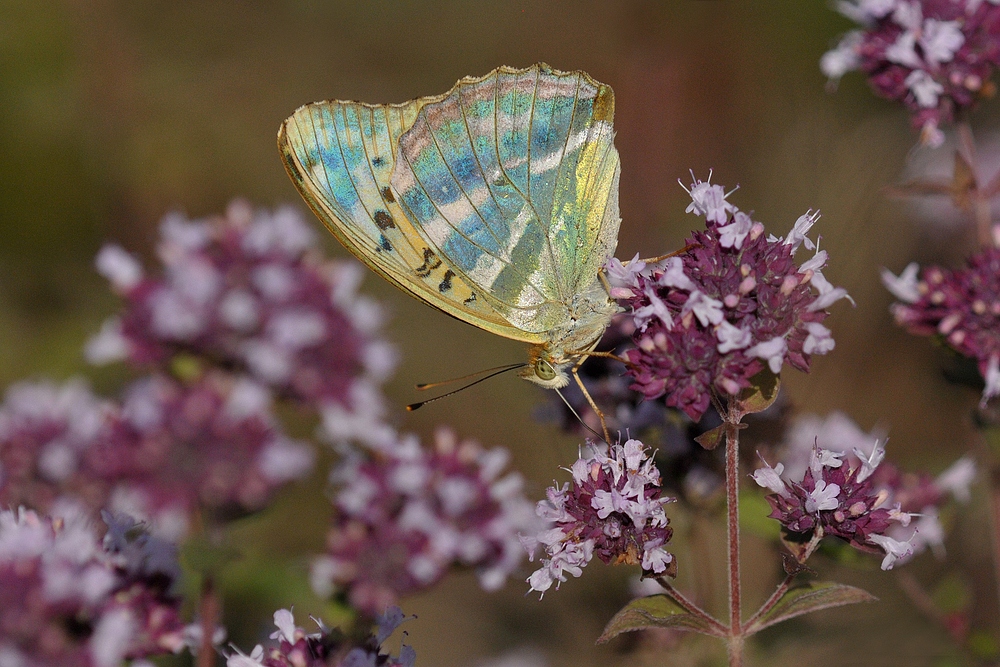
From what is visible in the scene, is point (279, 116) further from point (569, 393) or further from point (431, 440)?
point (569, 393)

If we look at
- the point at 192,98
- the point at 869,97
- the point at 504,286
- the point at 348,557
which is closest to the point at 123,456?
the point at 348,557

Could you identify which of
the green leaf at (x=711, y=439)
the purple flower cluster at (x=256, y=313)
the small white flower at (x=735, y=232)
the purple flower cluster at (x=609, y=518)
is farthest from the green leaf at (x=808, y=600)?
the purple flower cluster at (x=256, y=313)

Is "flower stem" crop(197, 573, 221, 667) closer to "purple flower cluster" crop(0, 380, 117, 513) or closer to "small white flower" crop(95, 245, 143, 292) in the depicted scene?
"purple flower cluster" crop(0, 380, 117, 513)

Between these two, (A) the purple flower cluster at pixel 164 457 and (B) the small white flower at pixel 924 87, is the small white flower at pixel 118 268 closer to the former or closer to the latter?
(A) the purple flower cluster at pixel 164 457

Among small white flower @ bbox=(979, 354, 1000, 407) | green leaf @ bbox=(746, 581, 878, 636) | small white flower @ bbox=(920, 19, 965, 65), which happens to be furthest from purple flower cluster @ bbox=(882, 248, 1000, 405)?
green leaf @ bbox=(746, 581, 878, 636)

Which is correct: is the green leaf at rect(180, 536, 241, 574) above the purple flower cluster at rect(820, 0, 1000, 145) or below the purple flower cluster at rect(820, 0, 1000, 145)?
below
